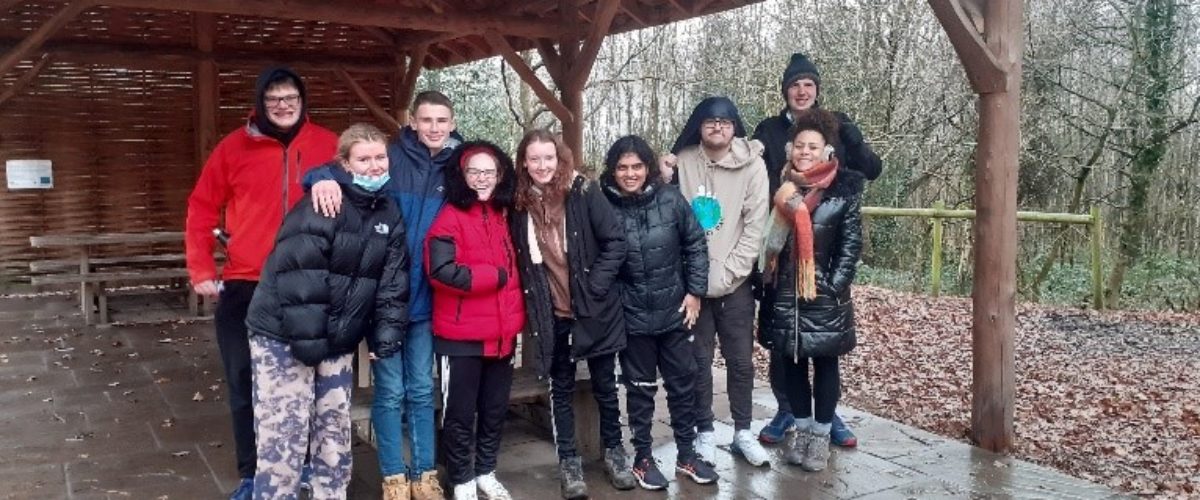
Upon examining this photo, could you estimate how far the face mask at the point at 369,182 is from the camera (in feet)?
10.1

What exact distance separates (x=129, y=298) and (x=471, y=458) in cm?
670

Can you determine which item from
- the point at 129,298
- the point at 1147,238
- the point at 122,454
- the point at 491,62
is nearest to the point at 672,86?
the point at 491,62

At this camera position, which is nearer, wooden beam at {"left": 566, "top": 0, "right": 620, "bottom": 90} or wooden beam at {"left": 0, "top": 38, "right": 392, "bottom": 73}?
wooden beam at {"left": 566, "top": 0, "right": 620, "bottom": 90}

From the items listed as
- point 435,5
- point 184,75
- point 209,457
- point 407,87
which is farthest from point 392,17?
point 209,457

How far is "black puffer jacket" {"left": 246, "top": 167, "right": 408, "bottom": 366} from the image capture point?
297 centimetres

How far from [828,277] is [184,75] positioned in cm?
837

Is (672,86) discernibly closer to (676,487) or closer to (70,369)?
(70,369)

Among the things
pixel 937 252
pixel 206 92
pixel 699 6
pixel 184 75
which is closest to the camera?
pixel 699 6

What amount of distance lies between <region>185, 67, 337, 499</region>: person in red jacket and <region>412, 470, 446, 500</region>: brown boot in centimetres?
71

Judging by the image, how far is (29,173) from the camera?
953 cm

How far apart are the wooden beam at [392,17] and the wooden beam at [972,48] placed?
383cm

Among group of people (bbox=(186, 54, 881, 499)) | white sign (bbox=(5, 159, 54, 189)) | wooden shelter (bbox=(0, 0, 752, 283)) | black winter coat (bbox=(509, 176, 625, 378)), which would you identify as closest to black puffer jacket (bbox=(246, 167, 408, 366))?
group of people (bbox=(186, 54, 881, 499))

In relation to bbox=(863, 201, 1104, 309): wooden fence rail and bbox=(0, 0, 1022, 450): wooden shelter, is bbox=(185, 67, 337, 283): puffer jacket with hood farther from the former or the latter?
bbox=(863, 201, 1104, 309): wooden fence rail

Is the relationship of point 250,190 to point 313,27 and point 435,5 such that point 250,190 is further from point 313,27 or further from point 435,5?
point 313,27
